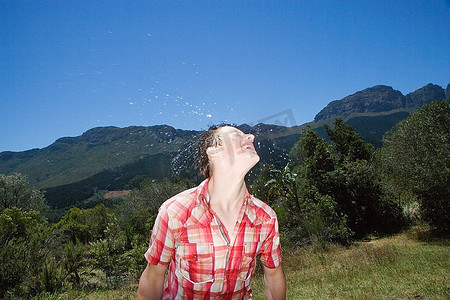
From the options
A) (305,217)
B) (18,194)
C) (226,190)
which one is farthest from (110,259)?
(18,194)

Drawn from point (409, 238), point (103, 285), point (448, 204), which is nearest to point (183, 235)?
point (103, 285)

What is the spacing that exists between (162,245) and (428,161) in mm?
22693

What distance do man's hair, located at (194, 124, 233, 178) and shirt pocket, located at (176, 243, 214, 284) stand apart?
0.42 meters

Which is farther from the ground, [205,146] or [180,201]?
A: [205,146]

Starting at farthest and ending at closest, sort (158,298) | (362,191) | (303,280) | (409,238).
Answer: (362,191), (409,238), (303,280), (158,298)

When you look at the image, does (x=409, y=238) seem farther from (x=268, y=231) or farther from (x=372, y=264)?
(x=268, y=231)

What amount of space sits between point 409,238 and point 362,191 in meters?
7.26

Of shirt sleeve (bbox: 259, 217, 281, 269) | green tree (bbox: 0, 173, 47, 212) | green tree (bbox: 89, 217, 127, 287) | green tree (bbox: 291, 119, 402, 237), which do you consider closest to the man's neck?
shirt sleeve (bbox: 259, 217, 281, 269)

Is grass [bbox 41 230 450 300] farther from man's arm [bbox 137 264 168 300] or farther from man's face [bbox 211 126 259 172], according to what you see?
man's face [bbox 211 126 259 172]

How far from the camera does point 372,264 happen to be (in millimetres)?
11570

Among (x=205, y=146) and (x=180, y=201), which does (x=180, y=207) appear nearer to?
(x=180, y=201)

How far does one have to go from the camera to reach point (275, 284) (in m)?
1.40

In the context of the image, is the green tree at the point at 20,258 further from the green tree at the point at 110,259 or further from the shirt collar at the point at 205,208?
the shirt collar at the point at 205,208

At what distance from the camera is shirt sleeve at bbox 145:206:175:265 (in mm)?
1201
